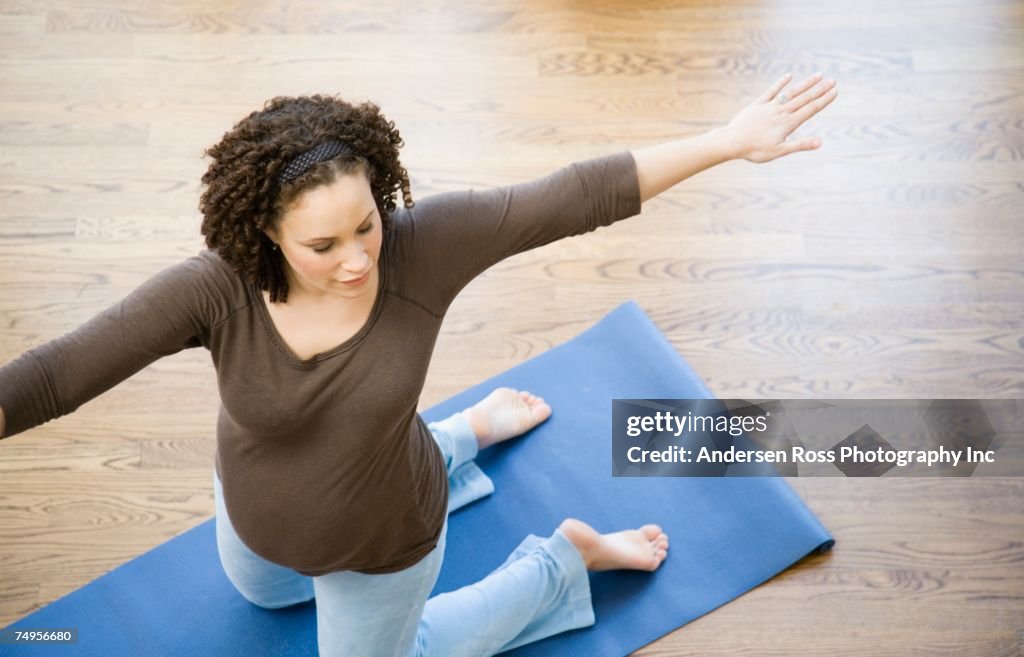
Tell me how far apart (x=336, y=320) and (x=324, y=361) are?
6 centimetres


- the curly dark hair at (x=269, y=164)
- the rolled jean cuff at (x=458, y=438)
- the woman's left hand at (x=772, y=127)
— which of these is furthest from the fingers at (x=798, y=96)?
the rolled jean cuff at (x=458, y=438)

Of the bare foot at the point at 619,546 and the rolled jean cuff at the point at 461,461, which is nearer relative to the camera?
the bare foot at the point at 619,546

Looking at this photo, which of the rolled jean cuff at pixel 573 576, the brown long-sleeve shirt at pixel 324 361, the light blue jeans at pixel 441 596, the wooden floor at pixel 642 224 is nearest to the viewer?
the brown long-sleeve shirt at pixel 324 361

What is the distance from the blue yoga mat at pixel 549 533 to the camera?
6.41 ft

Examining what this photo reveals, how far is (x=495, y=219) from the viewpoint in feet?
4.79

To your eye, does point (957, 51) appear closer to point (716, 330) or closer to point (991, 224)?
point (991, 224)

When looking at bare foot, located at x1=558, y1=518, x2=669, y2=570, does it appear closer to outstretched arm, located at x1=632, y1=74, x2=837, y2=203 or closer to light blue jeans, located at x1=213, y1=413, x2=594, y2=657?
light blue jeans, located at x1=213, y1=413, x2=594, y2=657

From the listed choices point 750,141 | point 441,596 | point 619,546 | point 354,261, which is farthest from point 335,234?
point 619,546

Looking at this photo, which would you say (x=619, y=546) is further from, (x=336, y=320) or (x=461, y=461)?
(x=336, y=320)

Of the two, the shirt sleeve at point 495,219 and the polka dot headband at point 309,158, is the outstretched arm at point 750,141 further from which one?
the polka dot headband at point 309,158

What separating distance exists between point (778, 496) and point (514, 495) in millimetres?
509

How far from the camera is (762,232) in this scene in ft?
7.94

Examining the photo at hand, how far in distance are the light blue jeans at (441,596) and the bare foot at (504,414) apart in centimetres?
3

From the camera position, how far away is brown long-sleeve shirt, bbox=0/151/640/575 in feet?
4.51
